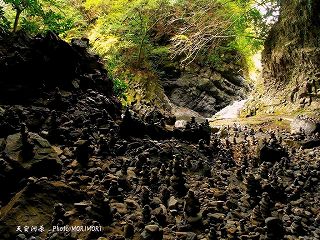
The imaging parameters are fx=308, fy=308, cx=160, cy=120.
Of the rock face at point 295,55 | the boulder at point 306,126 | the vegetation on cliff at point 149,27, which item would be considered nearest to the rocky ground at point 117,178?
the boulder at point 306,126

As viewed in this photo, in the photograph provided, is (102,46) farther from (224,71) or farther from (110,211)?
(110,211)

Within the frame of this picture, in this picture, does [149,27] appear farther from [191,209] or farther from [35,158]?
[191,209]

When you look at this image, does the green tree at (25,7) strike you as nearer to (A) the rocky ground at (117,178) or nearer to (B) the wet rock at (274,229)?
(A) the rocky ground at (117,178)

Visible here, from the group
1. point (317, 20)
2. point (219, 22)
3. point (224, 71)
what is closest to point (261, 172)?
point (317, 20)

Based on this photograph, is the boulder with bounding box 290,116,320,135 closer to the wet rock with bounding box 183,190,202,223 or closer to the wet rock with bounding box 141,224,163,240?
the wet rock with bounding box 183,190,202,223

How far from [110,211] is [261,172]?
331 centimetres

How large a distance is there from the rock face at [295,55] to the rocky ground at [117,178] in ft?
22.1

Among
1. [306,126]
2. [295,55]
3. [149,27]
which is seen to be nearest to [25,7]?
[306,126]

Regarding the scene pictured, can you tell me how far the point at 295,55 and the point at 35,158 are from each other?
13.4 m

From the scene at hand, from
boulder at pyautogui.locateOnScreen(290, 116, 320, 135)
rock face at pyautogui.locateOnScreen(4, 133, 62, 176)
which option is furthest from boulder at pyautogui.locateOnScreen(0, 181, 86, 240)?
boulder at pyautogui.locateOnScreen(290, 116, 320, 135)

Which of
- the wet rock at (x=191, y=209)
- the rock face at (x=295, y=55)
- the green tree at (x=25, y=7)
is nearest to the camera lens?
the wet rock at (x=191, y=209)

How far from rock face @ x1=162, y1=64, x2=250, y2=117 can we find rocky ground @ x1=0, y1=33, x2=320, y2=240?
1576 cm

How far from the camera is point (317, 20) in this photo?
42.9ft

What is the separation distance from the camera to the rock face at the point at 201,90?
23250 mm
